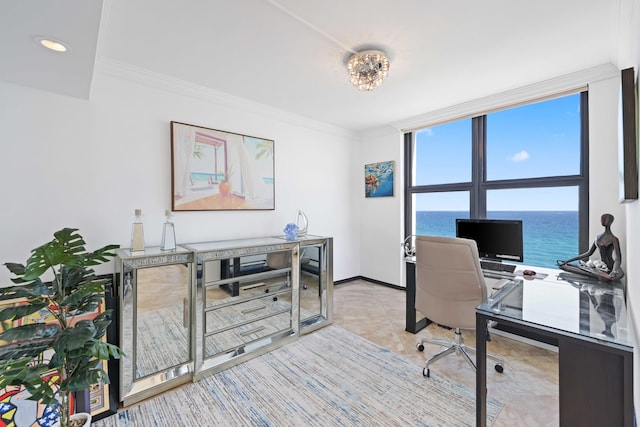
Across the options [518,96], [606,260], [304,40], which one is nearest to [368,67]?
[304,40]

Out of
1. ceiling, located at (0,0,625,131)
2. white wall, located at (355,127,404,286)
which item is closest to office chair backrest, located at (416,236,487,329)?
ceiling, located at (0,0,625,131)

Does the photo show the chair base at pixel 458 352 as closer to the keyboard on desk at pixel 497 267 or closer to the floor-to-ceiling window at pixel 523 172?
the keyboard on desk at pixel 497 267

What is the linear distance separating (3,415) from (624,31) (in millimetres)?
4323

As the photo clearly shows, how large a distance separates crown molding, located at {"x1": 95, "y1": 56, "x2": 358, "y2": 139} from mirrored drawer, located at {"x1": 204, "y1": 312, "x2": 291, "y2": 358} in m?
2.29

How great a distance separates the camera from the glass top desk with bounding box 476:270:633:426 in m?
1.10

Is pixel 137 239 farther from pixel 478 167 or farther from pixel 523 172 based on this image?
pixel 523 172

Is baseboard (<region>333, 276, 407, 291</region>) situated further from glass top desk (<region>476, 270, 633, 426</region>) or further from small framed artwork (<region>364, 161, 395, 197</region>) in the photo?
glass top desk (<region>476, 270, 633, 426</region>)

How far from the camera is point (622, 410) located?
1128mm

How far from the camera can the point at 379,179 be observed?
4121 millimetres

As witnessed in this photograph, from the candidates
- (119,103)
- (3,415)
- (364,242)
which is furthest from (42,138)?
(364,242)

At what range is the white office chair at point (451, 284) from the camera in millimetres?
1921

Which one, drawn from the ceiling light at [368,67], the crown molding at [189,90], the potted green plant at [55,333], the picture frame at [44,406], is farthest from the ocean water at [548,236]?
the picture frame at [44,406]

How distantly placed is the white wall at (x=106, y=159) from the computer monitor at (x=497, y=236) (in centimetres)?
225

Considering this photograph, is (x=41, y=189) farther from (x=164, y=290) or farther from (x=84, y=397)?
(x=84, y=397)
